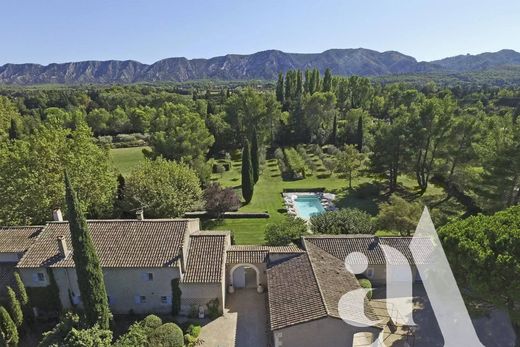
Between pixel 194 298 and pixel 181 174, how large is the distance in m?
15.0

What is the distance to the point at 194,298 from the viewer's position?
72.7 ft

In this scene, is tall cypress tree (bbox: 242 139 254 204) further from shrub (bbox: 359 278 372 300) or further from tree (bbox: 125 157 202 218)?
shrub (bbox: 359 278 372 300)

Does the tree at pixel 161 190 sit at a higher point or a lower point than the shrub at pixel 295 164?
higher

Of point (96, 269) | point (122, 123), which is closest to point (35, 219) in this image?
point (96, 269)

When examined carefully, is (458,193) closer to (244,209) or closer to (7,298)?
(244,209)

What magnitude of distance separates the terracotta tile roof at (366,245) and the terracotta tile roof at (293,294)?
9.12 ft

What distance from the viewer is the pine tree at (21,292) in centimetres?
2081

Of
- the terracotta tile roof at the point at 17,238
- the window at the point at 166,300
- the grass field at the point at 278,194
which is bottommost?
the grass field at the point at 278,194

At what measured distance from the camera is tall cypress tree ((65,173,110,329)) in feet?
58.9

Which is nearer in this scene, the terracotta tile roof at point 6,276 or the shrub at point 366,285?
the terracotta tile roof at point 6,276

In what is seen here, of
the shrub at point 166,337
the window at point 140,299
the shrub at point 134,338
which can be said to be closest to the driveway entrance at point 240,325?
the shrub at point 166,337

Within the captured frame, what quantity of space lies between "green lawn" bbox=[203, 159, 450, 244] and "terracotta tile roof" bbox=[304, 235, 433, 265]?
8002 mm

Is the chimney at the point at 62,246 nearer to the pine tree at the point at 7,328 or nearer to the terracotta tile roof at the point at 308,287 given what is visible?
the pine tree at the point at 7,328

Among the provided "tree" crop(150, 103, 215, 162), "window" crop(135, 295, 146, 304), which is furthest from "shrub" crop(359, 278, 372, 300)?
"tree" crop(150, 103, 215, 162)
